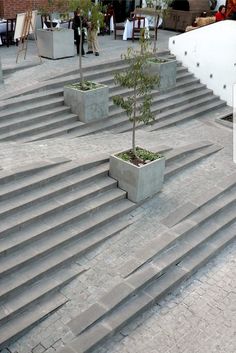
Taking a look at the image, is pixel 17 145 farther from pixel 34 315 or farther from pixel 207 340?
→ pixel 207 340

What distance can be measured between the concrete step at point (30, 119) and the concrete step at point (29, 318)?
415 centimetres

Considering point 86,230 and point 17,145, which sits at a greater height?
point 17,145

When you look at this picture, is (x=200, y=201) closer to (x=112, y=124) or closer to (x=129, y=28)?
(x=112, y=124)

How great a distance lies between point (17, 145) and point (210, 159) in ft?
13.7

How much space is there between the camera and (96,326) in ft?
18.1

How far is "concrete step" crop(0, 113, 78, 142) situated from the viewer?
866cm

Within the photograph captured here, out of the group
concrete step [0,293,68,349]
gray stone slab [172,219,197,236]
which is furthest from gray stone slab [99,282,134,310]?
gray stone slab [172,219,197,236]

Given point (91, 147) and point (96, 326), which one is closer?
point (96, 326)

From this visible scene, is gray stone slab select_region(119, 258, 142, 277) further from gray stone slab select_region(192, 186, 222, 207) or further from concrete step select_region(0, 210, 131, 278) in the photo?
gray stone slab select_region(192, 186, 222, 207)

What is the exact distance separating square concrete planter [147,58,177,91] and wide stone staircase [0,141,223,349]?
4.86 m

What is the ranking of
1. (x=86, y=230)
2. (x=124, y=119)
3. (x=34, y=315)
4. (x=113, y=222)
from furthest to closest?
(x=124, y=119) → (x=113, y=222) → (x=86, y=230) → (x=34, y=315)

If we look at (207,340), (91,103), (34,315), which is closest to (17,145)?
(91,103)

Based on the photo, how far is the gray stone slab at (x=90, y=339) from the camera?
205 inches

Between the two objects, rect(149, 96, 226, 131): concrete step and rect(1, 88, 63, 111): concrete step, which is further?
rect(149, 96, 226, 131): concrete step
